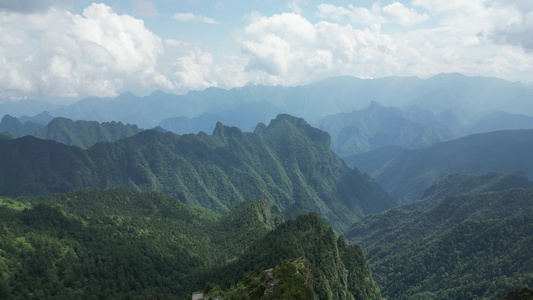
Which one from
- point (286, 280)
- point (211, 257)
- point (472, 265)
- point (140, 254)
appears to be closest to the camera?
point (286, 280)

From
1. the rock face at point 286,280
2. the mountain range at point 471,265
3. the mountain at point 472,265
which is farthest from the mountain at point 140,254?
the mountain at point 472,265

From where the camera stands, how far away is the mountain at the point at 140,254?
98625 millimetres

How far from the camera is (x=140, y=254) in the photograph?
131000 mm

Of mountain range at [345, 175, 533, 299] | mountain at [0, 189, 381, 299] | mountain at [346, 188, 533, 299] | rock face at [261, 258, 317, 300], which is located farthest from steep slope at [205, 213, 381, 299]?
mountain at [346, 188, 533, 299]

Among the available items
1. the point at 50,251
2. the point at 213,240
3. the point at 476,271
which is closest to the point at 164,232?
the point at 213,240

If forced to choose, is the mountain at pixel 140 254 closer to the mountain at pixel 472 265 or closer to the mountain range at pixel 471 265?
the mountain range at pixel 471 265

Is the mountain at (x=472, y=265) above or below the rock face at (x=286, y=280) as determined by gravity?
below

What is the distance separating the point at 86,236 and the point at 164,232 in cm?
3525

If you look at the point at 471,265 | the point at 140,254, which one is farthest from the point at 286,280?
the point at 471,265

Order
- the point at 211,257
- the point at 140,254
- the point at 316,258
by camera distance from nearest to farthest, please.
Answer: the point at 316,258 → the point at 140,254 → the point at 211,257

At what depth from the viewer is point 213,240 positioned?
16700 centimetres

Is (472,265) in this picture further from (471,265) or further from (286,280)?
(286,280)

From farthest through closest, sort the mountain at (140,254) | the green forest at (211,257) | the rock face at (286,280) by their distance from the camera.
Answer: the mountain at (140,254), the green forest at (211,257), the rock face at (286,280)

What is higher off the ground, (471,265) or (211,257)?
Result: (211,257)
